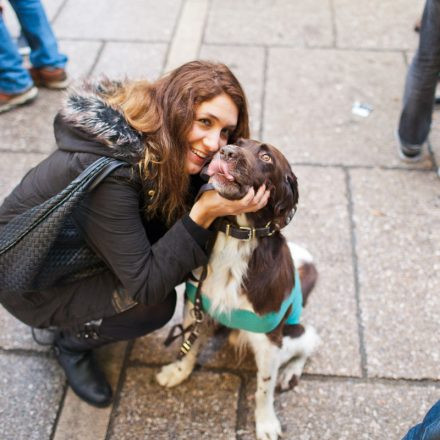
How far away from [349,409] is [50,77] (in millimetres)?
3334

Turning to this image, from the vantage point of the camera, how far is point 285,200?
6.81ft

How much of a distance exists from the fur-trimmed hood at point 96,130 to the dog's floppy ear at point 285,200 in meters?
0.55

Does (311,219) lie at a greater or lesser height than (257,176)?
lesser

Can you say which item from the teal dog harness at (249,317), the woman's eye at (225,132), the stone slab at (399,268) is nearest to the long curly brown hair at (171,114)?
the woman's eye at (225,132)

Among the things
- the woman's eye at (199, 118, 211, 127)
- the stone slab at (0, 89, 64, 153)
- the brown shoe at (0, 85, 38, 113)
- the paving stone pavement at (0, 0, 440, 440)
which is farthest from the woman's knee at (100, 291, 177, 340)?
the brown shoe at (0, 85, 38, 113)

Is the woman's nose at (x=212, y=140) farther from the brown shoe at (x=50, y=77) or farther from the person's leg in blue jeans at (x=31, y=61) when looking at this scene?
the brown shoe at (x=50, y=77)

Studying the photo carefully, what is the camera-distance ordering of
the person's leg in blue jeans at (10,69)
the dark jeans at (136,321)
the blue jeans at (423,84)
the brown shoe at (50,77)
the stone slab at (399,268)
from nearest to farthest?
the dark jeans at (136,321), the stone slab at (399,268), the blue jeans at (423,84), the person's leg in blue jeans at (10,69), the brown shoe at (50,77)

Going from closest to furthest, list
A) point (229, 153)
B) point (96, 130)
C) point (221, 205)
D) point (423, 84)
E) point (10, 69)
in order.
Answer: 1. point (229, 153)
2. point (221, 205)
3. point (96, 130)
4. point (423, 84)
5. point (10, 69)

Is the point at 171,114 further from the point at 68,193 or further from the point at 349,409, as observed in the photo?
the point at 349,409

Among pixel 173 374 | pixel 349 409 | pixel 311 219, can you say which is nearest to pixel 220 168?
pixel 173 374

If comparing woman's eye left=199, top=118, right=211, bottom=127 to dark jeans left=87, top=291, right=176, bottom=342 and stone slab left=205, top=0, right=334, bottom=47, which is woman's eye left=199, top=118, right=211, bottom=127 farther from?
stone slab left=205, top=0, right=334, bottom=47

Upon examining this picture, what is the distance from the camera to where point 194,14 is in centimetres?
534

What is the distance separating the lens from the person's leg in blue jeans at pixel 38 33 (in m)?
4.20

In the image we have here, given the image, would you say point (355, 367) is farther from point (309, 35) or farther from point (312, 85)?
point (309, 35)
